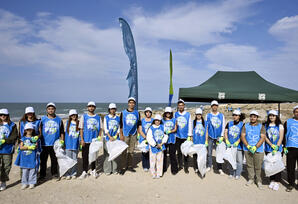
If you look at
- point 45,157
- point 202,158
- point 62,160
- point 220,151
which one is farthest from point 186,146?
point 45,157

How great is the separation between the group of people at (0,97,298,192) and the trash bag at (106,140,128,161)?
0.12 m

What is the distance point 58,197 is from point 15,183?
134 centimetres

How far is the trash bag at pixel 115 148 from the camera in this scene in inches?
183

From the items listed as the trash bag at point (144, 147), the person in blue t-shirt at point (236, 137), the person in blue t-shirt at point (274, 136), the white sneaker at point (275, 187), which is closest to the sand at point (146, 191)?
the white sneaker at point (275, 187)

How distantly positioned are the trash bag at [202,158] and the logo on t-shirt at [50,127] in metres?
3.29

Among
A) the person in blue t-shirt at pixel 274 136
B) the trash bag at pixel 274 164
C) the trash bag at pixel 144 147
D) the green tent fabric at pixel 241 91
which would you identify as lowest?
the trash bag at pixel 274 164

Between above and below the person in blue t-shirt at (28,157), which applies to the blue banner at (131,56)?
above

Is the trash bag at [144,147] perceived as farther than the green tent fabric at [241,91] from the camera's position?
No

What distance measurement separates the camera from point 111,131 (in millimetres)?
4867

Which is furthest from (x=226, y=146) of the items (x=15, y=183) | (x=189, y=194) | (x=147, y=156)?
(x=15, y=183)

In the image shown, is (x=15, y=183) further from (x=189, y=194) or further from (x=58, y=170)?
(x=189, y=194)

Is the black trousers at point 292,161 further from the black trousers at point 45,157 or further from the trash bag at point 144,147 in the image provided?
the black trousers at point 45,157

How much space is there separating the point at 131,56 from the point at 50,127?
383 cm

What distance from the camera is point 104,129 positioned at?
487 centimetres
